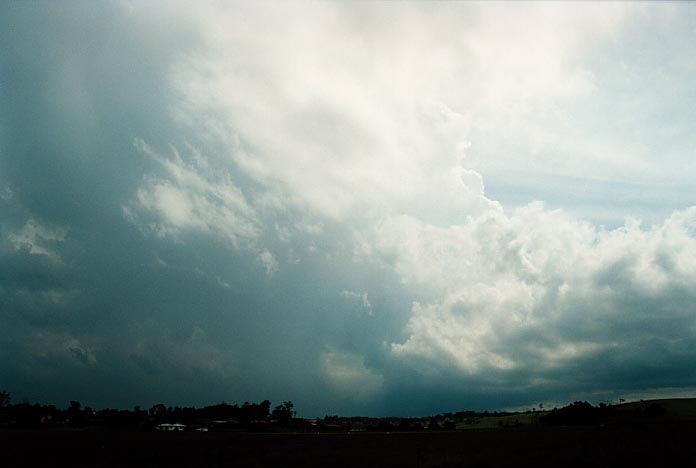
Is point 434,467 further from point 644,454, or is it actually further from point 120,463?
point 120,463

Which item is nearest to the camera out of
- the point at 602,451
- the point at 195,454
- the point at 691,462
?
the point at 691,462

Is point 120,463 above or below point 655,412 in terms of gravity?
below

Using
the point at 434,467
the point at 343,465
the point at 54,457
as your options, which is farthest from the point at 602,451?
the point at 54,457

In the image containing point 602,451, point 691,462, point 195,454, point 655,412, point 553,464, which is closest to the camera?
point 691,462

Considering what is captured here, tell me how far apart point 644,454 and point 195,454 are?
5884cm

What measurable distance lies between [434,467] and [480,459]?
1022 centimetres

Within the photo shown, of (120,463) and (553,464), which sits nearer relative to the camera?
(553,464)

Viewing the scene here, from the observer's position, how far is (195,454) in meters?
75.8

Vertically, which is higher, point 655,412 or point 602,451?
point 655,412

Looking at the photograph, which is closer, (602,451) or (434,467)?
(434,467)

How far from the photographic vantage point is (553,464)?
196 feet

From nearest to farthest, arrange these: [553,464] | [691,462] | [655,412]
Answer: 1. [691,462]
2. [553,464]
3. [655,412]

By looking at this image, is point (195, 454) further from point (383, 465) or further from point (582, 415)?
point (582, 415)

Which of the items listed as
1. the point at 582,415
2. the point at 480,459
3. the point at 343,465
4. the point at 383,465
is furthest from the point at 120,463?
the point at 582,415
